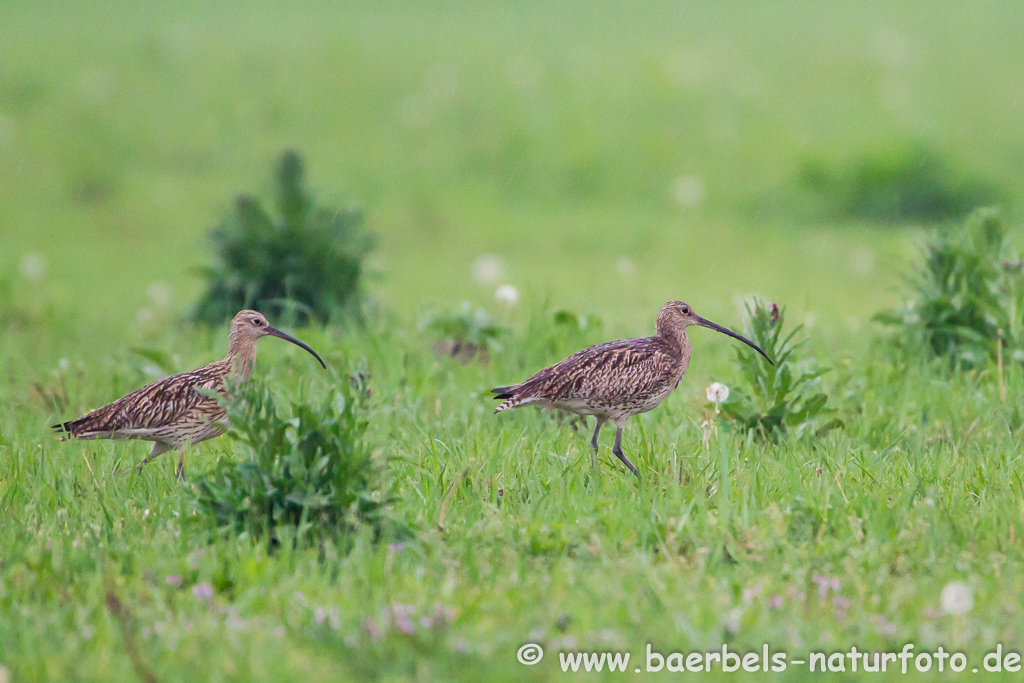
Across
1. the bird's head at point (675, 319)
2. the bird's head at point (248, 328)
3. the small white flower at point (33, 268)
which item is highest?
the small white flower at point (33, 268)

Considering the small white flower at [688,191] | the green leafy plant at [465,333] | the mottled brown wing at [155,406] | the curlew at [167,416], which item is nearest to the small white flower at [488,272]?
the green leafy plant at [465,333]

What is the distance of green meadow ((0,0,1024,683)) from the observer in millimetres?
4043

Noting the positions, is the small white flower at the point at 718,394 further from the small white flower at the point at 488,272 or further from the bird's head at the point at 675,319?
the small white flower at the point at 488,272

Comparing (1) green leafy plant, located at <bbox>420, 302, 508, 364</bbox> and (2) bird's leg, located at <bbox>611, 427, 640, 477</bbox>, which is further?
(1) green leafy plant, located at <bbox>420, 302, 508, 364</bbox>

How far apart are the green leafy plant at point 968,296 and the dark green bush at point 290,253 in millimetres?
4348

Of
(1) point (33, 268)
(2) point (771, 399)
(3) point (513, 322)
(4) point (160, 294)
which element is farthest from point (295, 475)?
(1) point (33, 268)

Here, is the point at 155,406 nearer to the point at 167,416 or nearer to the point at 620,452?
the point at 167,416

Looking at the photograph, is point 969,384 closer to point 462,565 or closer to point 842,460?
point 842,460

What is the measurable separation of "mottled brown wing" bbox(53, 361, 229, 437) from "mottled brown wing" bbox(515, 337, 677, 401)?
5.45 feet

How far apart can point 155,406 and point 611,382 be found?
7.54 feet

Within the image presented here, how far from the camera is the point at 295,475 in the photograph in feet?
15.4

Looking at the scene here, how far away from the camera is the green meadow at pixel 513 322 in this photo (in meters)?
4.04

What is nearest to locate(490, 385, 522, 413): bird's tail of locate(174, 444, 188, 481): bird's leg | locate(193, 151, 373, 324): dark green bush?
locate(174, 444, 188, 481): bird's leg

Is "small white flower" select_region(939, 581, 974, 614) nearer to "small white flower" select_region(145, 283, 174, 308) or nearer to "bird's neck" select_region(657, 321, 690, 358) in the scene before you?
"bird's neck" select_region(657, 321, 690, 358)
